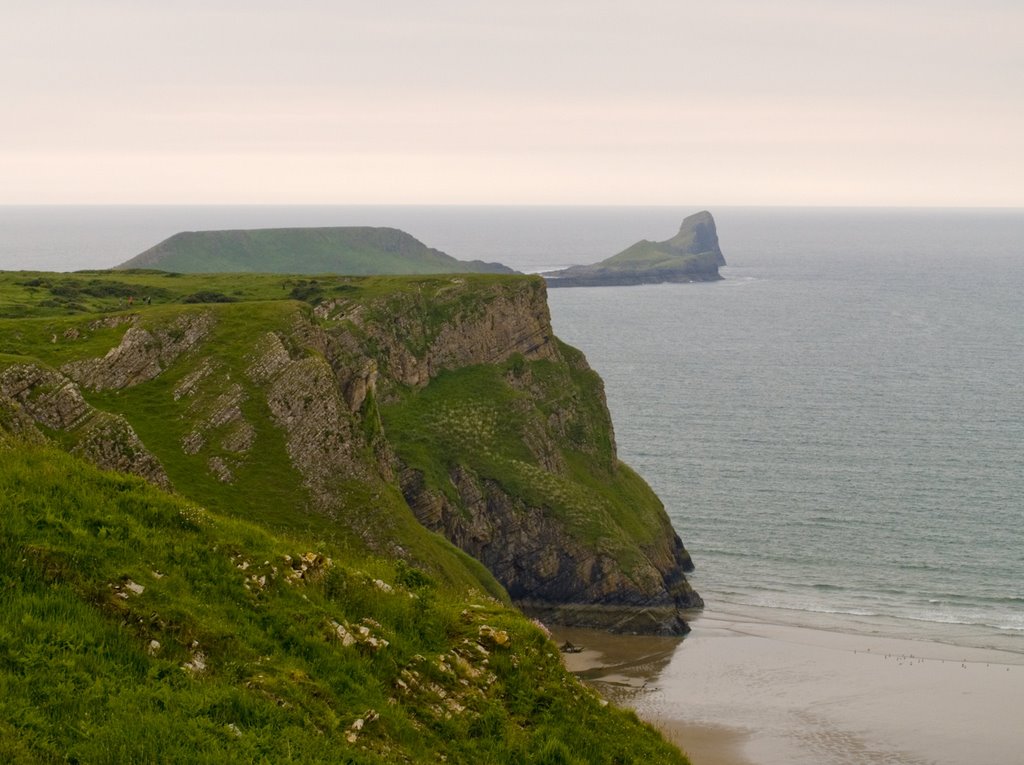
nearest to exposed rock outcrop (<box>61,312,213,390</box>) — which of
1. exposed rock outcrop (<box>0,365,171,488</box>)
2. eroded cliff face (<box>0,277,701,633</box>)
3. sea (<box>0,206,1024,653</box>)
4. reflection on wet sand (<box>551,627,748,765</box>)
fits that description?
eroded cliff face (<box>0,277,701,633</box>)

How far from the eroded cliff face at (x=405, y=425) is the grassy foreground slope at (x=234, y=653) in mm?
11981

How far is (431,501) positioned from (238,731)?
65.9 meters

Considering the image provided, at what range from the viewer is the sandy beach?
62875mm

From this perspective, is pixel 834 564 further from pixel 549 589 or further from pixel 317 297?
pixel 317 297

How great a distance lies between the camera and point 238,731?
21.1 metres

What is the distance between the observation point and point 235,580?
2581cm

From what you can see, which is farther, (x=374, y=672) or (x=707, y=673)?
(x=707, y=673)

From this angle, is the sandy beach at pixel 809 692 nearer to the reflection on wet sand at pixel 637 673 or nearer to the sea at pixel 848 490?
the reflection on wet sand at pixel 637 673

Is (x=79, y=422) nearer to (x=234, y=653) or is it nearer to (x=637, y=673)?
(x=234, y=653)

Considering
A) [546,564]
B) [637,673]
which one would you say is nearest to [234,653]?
[637,673]

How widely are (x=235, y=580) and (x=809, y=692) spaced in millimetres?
54941

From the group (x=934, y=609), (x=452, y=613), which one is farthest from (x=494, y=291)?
(x=452, y=613)

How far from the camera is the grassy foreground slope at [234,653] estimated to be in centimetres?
2064

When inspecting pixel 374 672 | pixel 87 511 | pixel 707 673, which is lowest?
pixel 707 673
